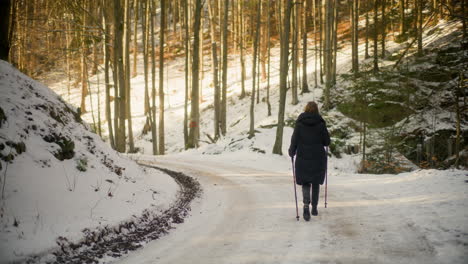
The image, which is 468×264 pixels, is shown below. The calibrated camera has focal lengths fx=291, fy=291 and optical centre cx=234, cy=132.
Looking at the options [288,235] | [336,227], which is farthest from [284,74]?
[288,235]

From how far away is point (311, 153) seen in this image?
18.5 ft

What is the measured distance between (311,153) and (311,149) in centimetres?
8

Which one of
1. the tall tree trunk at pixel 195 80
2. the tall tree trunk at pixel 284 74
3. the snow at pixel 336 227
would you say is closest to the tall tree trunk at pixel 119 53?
the tall tree trunk at pixel 195 80

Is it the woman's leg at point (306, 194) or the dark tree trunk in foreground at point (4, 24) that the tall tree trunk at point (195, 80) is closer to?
the dark tree trunk in foreground at point (4, 24)

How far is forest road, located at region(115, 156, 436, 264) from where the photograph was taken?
374 cm

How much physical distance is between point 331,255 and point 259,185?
5.36m

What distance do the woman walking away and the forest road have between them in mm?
632

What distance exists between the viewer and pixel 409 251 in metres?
3.71

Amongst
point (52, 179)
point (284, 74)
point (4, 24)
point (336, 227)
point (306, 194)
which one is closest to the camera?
point (336, 227)

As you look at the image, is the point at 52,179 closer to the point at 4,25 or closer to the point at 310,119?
the point at 4,25

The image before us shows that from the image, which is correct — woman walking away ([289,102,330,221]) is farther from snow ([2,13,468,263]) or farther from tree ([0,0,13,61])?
tree ([0,0,13,61])

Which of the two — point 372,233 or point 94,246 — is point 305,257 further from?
point 94,246

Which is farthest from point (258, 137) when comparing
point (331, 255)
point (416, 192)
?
point (331, 255)

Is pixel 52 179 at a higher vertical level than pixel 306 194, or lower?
A: higher
